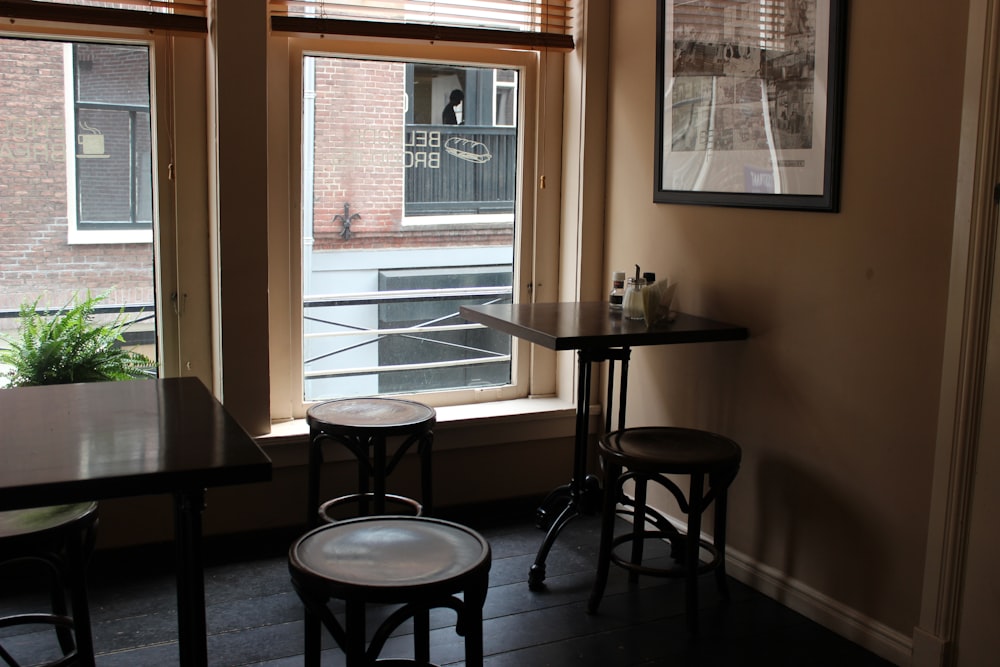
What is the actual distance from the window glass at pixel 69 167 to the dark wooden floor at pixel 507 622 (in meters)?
0.91

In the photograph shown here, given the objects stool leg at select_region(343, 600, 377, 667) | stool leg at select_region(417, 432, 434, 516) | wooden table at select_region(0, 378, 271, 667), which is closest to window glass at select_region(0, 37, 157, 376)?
wooden table at select_region(0, 378, 271, 667)

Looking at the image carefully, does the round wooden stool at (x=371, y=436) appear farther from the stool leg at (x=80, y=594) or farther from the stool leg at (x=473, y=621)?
the stool leg at (x=473, y=621)

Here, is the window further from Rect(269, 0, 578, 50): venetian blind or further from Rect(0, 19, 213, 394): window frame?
Rect(269, 0, 578, 50): venetian blind

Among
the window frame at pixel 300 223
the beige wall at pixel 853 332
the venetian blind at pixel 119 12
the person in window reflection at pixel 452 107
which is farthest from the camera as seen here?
the person in window reflection at pixel 452 107

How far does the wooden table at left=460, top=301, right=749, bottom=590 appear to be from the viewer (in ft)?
9.41

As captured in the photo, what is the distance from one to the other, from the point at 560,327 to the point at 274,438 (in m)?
1.10

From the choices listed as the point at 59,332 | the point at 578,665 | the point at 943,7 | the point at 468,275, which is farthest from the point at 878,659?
the point at 59,332

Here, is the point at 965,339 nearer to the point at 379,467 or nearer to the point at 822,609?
the point at 822,609

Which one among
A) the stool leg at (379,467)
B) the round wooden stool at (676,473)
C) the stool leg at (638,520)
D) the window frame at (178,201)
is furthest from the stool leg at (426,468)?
the window frame at (178,201)

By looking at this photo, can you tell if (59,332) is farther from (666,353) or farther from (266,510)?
(666,353)

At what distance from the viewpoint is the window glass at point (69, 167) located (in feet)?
10.3

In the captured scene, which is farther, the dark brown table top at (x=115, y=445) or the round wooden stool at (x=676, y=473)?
the round wooden stool at (x=676, y=473)

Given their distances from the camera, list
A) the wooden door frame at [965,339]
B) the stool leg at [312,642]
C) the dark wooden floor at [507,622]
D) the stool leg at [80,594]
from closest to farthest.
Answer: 1. the stool leg at [312,642]
2. the stool leg at [80,594]
3. the wooden door frame at [965,339]
4. the dark wooden floor at [507,622]

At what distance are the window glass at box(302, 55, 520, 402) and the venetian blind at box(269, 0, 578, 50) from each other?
0.14 m
